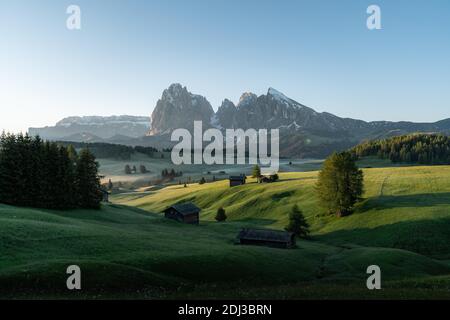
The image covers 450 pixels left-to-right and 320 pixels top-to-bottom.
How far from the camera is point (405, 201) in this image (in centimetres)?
8050

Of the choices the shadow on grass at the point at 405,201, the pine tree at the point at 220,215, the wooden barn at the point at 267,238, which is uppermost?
the shadow on grass at the point at 405,201

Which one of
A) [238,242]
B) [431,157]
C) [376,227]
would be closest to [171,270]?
[238,242]

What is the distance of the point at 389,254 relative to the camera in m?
50.4

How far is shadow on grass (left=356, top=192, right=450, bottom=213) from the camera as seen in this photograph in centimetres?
7731

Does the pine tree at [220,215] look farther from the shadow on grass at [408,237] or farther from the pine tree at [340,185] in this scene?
the shadow on grass at [408,237]

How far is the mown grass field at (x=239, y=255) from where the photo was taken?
88.3ft

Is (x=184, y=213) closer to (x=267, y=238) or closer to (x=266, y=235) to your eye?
(x=266, y=235)

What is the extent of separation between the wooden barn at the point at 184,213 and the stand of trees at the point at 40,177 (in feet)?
56.9

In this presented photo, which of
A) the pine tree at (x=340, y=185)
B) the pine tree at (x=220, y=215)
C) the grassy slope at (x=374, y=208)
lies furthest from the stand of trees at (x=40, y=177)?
the pine tree at (x=340, y=185)

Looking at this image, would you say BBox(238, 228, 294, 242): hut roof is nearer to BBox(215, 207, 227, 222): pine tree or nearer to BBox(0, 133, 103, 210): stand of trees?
BBox(215, 207, 227, 222): pine tree

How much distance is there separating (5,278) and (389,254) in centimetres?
4658

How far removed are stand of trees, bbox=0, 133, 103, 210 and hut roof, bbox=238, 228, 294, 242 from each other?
34.2 m

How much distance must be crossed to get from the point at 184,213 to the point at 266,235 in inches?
1029
